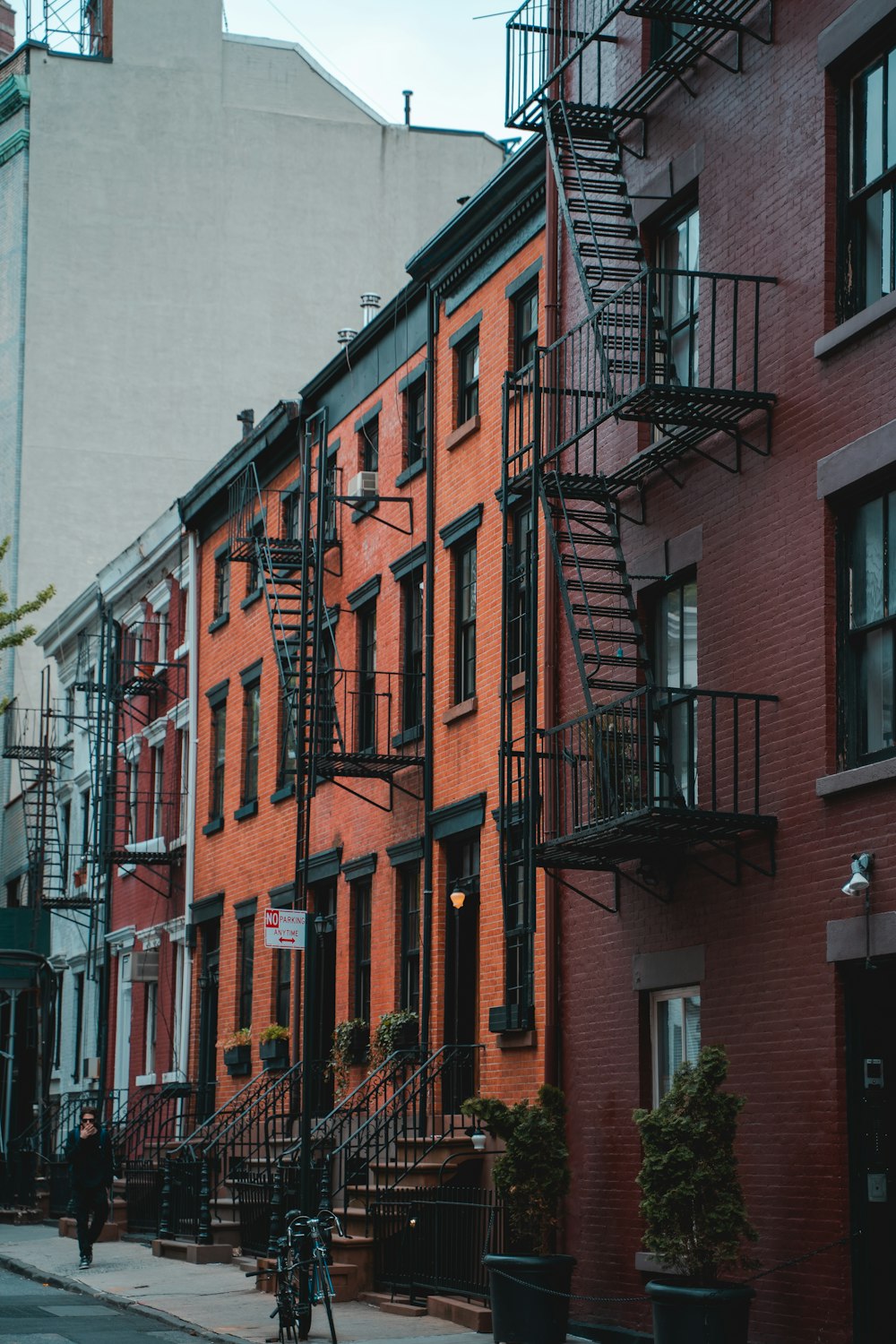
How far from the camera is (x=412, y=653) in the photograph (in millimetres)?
23750

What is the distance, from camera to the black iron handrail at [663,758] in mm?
14680

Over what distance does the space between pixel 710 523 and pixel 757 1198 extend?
5.20 meters

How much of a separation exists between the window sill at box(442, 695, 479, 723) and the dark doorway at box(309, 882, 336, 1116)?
166 inches

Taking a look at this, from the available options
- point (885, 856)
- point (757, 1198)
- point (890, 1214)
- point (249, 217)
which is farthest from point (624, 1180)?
point (249, 217)

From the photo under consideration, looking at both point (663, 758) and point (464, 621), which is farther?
point (464, 621)

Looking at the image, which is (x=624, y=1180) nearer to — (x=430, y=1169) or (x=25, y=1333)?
(x=430, y=1169)

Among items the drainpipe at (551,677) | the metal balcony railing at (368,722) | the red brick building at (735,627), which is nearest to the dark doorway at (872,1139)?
the red brick building at (735,627)

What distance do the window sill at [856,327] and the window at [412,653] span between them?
9.79 meters

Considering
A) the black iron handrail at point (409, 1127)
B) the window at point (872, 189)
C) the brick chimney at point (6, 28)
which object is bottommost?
the black iron handrail at point (409, 1127)

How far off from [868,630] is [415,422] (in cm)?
1144

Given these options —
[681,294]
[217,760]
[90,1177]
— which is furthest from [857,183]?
[217,760]

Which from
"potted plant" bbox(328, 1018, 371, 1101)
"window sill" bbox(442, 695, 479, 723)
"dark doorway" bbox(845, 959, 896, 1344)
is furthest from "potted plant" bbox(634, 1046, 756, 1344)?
"potted plant" bbox(328, 1018, 371, 1101)

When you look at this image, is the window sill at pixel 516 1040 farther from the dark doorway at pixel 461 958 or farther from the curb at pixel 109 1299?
the curb at pixel 109 1299

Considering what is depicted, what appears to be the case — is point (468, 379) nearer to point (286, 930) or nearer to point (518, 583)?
point (518, 583)
